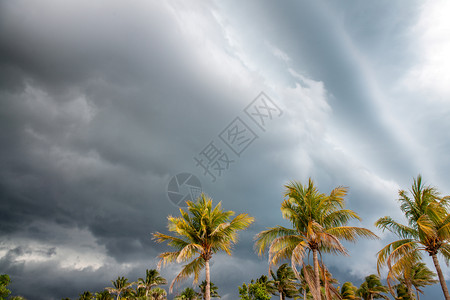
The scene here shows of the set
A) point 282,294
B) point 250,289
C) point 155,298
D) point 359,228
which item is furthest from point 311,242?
point 155,298

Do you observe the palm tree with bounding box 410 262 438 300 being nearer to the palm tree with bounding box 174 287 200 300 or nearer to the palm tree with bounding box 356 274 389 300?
the palm tree with bounding box 356 274 389 300

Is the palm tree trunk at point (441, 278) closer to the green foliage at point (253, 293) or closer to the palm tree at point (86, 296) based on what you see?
the green foliage at point (253, 293)

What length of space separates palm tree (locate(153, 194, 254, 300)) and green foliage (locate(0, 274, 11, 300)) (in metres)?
27.3

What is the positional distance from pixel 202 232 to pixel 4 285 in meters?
29.8

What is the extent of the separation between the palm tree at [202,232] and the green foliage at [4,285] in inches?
1075

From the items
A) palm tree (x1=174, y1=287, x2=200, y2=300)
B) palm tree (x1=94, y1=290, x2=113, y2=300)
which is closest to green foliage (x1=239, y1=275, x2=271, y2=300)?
palm tree (x1=174, y1=287, x2=200, y2=300)

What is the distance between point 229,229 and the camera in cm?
1794

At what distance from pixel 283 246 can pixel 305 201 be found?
3.31 metres

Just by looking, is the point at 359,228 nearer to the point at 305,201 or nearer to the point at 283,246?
the point at 305,201

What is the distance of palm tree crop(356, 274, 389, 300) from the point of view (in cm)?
5025

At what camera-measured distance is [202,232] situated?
714 inches

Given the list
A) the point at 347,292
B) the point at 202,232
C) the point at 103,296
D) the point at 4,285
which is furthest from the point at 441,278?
the point at 103,296

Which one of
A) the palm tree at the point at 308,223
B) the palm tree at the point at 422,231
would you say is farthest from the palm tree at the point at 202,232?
the palm tree at the point at 422,231

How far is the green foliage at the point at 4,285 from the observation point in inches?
1215
